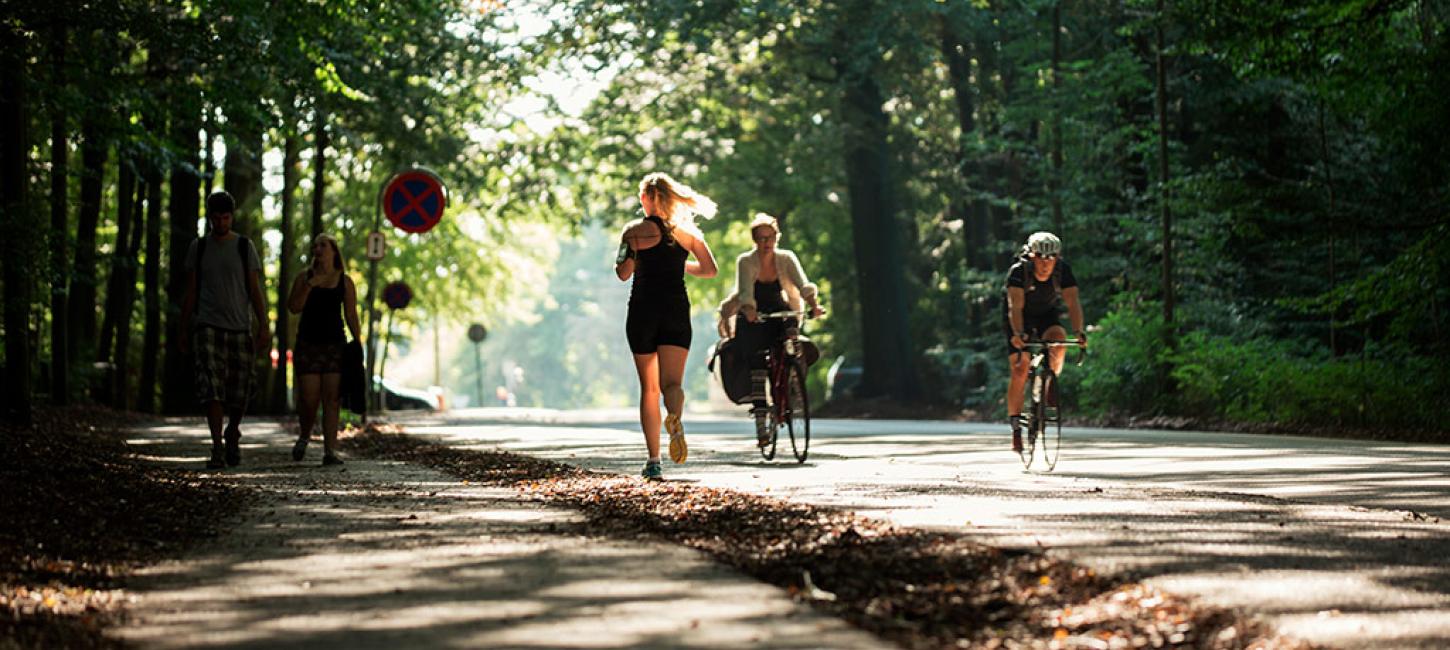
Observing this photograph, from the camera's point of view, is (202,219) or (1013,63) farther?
(202,219)

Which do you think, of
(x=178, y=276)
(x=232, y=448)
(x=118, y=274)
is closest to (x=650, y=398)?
(x=232, y=448)

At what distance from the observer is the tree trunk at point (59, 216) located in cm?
1925

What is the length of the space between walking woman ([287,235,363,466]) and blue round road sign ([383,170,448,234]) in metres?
6.39

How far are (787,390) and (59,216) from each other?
15596 millimetres

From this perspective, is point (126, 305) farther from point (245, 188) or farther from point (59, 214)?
point (59, 214)

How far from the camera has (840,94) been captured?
1496 inches

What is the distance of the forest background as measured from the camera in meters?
20.8

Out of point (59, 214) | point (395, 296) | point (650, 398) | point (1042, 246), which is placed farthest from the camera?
point (395, 296)

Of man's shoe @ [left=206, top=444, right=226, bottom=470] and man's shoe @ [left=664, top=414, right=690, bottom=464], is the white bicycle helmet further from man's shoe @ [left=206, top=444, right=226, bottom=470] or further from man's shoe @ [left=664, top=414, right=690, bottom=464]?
man's shoe @ [left=206, top=444, right=226, bottom=470]

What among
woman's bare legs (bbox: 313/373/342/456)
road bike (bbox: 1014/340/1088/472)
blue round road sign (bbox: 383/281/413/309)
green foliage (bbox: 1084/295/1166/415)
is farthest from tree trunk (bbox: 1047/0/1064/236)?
woman's bare legs (bbox: 313/373/342/456)

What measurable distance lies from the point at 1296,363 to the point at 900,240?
48.3ft

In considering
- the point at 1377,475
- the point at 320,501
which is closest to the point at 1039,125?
the point at 1377,475

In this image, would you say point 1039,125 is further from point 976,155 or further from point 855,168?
point 855,168

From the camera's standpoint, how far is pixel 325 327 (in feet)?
52.8
